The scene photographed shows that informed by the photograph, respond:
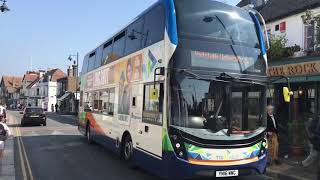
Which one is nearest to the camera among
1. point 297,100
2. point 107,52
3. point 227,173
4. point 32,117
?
point 227,173

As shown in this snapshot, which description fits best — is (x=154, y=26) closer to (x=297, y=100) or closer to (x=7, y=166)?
(x=7, y=166)

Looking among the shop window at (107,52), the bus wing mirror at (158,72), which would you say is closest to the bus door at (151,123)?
the bus wing mirror at (158,72)

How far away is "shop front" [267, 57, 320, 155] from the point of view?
1420cm

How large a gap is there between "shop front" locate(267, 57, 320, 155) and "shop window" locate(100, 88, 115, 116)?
5.14 metres

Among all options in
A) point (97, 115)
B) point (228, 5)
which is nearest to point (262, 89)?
point (228, 5)

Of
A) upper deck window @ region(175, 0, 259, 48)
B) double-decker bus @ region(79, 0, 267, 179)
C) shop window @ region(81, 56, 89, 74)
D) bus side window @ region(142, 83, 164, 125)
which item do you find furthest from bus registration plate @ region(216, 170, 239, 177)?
shop window @ region(81, 56, 89, 74)

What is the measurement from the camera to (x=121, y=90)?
1277 centimetres

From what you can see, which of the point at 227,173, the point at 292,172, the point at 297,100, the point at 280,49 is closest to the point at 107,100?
the point at 292,172

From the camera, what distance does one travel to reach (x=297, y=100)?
51.6 feet

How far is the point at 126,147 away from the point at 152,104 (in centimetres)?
290

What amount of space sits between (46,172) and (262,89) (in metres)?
6.05

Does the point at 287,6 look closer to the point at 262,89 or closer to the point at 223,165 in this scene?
the point at 262,89

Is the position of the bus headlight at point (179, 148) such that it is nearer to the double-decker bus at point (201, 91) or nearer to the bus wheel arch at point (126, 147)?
the double-decker bus at point (201, 91)

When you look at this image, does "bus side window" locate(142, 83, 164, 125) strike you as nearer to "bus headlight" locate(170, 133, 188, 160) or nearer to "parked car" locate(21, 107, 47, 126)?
"bus headlight" locate(170, 133, 188, 160)
